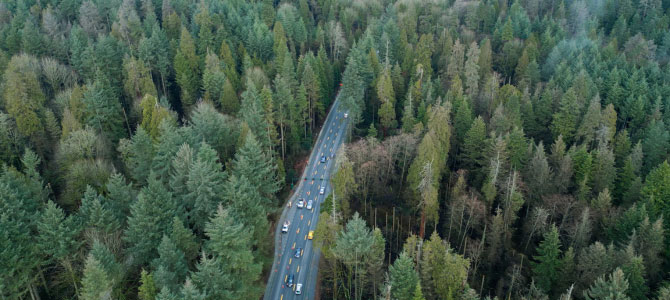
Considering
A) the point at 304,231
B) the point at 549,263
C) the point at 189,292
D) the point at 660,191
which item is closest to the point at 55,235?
the point at 189,292

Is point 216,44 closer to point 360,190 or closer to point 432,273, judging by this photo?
point 360,190

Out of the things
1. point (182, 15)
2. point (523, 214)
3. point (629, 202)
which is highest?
point (182, 15)

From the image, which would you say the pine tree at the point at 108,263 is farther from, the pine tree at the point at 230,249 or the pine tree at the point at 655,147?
the pine tree at the point at 655,147

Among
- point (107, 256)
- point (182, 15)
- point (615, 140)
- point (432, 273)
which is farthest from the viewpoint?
point (182, 15)

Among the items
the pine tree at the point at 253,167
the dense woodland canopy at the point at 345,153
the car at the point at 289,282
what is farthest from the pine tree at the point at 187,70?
the car at the point at 289,282

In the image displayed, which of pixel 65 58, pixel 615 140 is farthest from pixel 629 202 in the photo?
pixel 65 58

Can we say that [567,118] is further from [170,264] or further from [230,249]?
[170,264]

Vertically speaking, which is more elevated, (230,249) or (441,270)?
(230,249)
